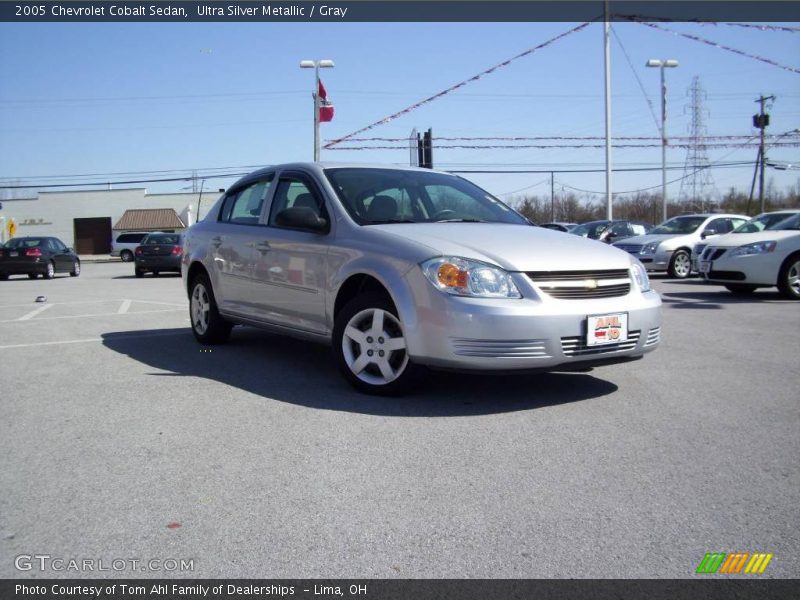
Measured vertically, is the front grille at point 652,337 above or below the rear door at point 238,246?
below

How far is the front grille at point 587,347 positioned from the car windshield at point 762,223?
32.5ft

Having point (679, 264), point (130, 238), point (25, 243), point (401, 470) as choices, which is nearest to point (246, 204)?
point (401, 470)

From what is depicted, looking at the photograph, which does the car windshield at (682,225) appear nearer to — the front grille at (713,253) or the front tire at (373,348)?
the front grille at (713,253)

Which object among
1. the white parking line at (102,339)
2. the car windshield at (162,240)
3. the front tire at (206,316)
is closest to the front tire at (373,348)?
the front tire at (206,316)

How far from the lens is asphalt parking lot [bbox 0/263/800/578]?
2.80 metres

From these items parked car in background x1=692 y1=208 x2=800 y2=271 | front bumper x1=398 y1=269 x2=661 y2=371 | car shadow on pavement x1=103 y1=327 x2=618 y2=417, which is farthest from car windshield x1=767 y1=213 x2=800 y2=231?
front bumper x1=398 y1=269 x2=661 y2=371

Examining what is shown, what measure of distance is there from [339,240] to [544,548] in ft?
10.8

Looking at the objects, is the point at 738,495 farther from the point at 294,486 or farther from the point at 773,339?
the point at 773,339

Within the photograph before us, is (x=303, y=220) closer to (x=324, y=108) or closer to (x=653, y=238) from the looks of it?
(x=653, y=238)

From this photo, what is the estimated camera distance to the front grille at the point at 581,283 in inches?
191

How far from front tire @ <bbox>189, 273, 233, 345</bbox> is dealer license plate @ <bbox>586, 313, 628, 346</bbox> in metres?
3.99

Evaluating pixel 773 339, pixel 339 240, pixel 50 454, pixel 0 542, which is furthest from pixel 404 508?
pixel 773 339

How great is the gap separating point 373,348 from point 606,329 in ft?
5.05

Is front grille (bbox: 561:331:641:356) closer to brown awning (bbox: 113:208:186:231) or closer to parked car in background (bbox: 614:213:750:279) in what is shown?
parked car in background (bbox: 614:213:750:279)
